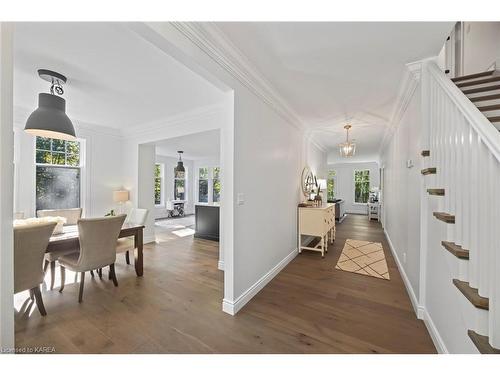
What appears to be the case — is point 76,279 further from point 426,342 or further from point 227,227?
point 426,342

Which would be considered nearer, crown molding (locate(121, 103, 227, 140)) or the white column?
the white column

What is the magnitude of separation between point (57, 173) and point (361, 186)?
1159 centimetres

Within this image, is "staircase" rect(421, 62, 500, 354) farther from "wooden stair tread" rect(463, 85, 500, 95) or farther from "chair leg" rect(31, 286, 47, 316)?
"chair leg" rect(31, 286, 47, 316)

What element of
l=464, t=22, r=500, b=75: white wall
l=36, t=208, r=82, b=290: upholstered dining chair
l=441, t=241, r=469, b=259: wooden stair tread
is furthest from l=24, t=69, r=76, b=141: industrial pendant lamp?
l=464, t=22, r=500, b=75: white wall

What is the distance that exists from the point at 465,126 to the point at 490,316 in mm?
1020

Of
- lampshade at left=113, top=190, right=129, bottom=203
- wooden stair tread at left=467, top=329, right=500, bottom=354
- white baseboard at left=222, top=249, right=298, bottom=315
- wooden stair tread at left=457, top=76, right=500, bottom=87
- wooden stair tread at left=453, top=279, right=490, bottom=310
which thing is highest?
wooden stair tread at left=457, top=76, right=500, bottom=87

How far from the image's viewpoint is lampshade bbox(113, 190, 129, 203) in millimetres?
4391

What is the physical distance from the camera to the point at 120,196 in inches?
174

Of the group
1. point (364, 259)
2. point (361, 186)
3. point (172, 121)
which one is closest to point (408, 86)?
point (364, 259)

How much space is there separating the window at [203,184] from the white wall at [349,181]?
6.79 metres

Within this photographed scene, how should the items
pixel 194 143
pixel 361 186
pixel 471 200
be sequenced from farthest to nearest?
pixel 361 186 < pixel 194 143 < pixel 471 200

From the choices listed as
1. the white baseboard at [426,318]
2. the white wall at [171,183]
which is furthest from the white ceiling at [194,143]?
the white baseboard at [426,318]

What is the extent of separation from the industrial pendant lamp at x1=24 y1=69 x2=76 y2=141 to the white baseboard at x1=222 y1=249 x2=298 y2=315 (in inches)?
104

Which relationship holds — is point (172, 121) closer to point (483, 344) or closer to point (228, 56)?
point (228, 56)
